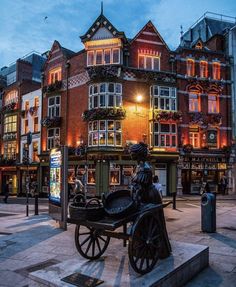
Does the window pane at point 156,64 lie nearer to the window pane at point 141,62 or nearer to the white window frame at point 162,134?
the window pane at point 141,62

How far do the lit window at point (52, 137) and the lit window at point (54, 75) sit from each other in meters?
5.05

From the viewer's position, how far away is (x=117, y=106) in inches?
1085

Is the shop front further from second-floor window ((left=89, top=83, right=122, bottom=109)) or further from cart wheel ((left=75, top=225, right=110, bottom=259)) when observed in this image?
cart wheel ((left=75, top=225, right=110, bottom=259))

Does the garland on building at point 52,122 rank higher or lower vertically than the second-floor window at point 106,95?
lower

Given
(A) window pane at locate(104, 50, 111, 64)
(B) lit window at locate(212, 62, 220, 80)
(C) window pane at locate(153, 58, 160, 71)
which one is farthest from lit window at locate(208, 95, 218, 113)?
(A) window pane at locate(104, 50, 111, 64)

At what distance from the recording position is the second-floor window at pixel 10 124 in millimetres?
37062

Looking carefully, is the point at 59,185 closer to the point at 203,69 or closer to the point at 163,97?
the point at 163,97

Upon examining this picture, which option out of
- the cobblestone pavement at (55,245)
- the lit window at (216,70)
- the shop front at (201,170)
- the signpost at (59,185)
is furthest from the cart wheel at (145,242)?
the lit window at (216,70)

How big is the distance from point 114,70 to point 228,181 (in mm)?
14889

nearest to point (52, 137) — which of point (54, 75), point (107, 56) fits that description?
point (54, 75)

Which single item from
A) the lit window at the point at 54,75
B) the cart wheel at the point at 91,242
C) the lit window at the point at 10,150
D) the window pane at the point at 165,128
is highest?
the lit window at the point at 54,75

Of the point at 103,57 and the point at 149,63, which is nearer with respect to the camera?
the point at 103,57

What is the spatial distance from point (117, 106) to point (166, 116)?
4495 mm

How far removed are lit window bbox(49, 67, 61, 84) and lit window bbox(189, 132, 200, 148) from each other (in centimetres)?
1415
